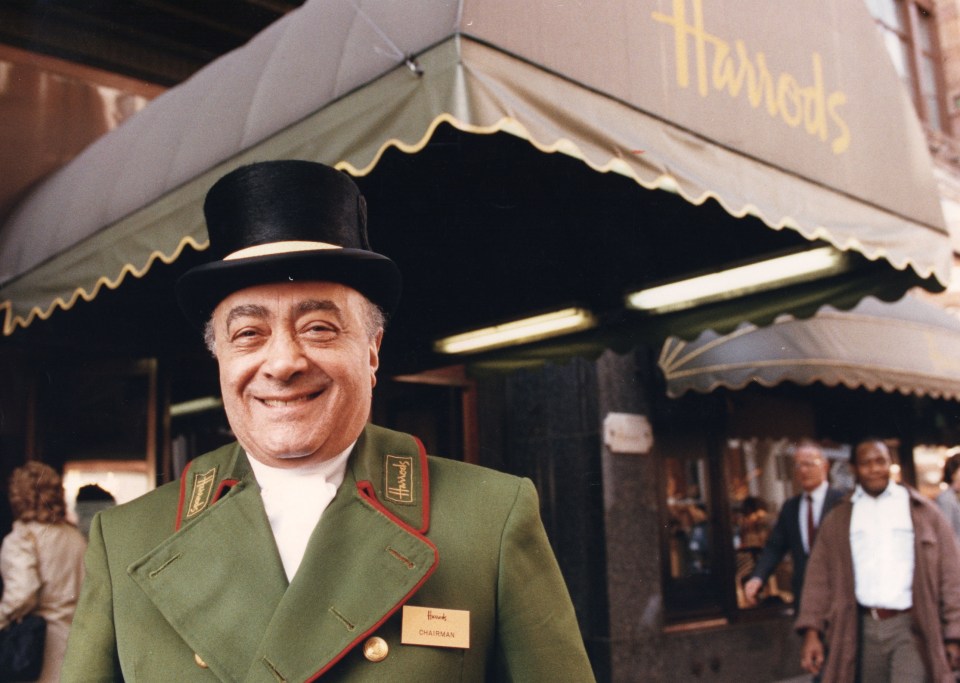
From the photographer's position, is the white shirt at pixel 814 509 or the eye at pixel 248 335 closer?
the eye at pixel 248 335

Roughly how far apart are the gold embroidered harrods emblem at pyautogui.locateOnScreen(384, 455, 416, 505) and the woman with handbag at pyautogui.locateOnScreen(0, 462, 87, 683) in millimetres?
3645

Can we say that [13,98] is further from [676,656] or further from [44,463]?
[676,656]

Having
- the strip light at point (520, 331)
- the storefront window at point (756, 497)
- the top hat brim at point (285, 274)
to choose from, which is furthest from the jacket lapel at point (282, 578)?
the storefront window at point (756, 497)

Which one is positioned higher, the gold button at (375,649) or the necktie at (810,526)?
the necktie at (810,526)

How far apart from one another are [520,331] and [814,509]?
263 cm

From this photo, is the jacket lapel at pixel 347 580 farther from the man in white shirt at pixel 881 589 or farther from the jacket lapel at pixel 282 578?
the man in white shirt at pixel 881 589

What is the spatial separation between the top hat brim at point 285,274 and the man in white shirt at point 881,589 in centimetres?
466

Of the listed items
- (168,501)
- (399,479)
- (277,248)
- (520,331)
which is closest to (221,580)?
(168,501)

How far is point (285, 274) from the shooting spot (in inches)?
77.0

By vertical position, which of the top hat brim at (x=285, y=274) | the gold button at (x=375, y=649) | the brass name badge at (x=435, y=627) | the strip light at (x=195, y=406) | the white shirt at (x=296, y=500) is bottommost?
the gold button at (x=375, y=649)

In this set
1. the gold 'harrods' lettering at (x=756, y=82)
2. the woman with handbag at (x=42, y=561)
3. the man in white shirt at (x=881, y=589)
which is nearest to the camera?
the gold 'harrods' lettering at (x=756, y=82)

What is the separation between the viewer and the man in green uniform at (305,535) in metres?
1.86

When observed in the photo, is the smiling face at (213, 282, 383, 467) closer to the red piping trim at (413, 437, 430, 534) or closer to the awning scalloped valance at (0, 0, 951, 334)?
the red piping trim at (413, 437, 430, 534)

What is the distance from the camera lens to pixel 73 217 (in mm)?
4664
